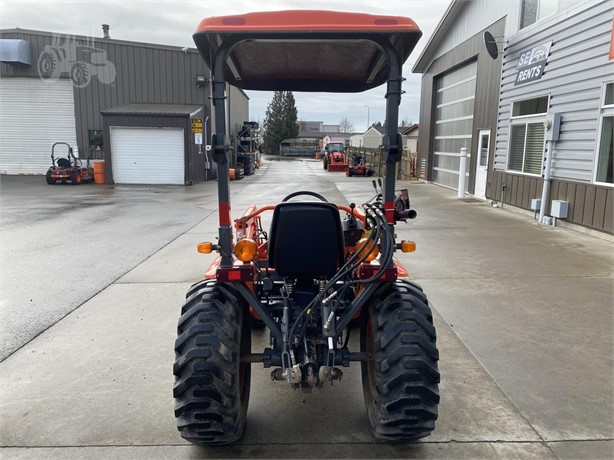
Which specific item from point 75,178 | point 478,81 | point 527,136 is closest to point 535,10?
point 527,136

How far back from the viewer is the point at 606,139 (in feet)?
26.7

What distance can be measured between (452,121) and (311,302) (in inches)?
623

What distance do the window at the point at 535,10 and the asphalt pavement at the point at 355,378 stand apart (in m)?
5.94

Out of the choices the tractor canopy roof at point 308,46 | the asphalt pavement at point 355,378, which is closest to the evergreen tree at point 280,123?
the asphalt pavement at point 355,378

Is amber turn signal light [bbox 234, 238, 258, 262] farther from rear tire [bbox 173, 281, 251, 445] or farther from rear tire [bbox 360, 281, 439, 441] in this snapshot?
rear tire [bbox 360, 281, 439, 441]

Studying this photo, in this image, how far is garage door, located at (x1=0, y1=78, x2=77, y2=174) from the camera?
21.8m

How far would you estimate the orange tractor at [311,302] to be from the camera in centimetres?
247

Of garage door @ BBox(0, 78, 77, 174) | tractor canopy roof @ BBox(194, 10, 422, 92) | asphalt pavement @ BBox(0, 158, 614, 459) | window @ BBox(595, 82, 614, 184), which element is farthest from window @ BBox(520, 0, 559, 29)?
garage door @ BBox(0, 78, 77, 174)

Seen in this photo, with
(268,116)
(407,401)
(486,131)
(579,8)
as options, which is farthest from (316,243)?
(268,116)

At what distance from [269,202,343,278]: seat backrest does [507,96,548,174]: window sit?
917cm

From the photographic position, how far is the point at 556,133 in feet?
30.7

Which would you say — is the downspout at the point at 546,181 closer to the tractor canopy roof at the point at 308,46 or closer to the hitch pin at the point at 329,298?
the tractor canopy roof at the point at 308,46

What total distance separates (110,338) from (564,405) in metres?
3.62

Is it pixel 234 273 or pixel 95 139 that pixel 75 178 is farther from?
pixel 234 273
